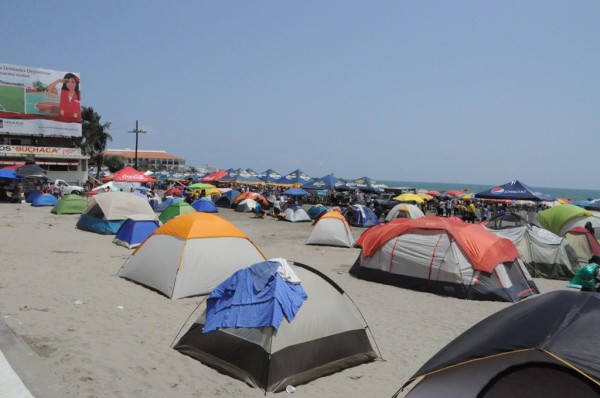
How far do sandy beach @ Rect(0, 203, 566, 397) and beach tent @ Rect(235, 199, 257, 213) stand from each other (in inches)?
636

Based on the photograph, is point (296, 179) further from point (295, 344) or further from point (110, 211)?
point (295, 344)

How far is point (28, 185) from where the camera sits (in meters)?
30.8

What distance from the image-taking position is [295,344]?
569 centimetres

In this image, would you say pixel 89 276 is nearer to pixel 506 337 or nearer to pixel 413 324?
pixel 413 324

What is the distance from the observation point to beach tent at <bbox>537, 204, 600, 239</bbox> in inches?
748

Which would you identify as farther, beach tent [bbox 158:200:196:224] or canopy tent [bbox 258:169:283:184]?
canopy tent [bbox 258:169:283:184]

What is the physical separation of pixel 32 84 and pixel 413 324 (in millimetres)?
50345

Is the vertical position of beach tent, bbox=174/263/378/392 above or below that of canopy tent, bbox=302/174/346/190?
below

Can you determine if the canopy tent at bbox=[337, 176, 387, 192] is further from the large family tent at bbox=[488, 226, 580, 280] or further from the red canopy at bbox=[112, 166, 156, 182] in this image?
the large family tent at bbox=[488, 226, 580, 280]

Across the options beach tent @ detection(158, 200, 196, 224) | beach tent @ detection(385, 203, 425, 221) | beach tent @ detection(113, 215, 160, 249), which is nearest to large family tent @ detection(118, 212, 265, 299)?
beach tent @ detection(113, 215, 160, 249)

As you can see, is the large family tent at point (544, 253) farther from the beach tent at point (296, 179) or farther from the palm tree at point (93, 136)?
the palm tree at point (93, 136)

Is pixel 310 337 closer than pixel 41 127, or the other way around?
pixel 310 337

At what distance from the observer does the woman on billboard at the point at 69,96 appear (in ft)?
158

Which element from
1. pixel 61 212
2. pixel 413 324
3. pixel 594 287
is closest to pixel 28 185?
pixel 61 212
